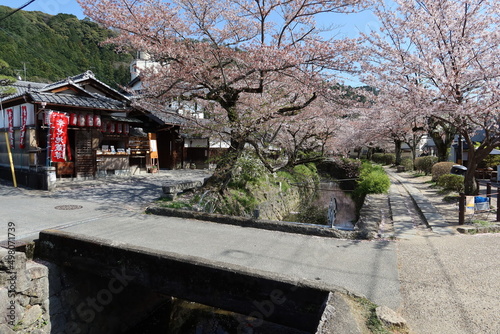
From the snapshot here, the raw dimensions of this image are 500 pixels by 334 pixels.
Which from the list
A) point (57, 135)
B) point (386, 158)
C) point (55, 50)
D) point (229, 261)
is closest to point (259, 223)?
point (229, 261)

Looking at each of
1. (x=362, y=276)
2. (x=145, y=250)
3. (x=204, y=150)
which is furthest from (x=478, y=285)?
(x=204, y=150)

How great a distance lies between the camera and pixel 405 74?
35.7 feet

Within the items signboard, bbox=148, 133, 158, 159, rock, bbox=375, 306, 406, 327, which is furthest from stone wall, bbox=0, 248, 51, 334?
signboard, bbox=148, 133, 158, 159

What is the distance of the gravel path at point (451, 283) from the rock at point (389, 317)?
7.7 inches

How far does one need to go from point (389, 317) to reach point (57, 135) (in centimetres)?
1429

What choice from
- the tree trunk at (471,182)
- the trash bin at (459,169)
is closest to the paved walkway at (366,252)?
the tree trunk at (471,182)

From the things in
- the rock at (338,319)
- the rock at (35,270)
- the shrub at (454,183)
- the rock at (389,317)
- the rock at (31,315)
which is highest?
the shrub at (454,183)

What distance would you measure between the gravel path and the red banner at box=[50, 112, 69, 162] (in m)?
13.8

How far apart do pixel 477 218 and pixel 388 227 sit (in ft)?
8.75

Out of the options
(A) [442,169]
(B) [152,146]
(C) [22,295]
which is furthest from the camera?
(B) [152,146]

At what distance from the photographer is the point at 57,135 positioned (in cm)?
1298

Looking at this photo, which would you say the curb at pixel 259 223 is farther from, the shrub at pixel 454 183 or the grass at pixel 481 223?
the shrub at pixel 454 183

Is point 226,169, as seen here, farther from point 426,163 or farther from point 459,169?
point 426,163

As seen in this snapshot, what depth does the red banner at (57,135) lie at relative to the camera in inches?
506
